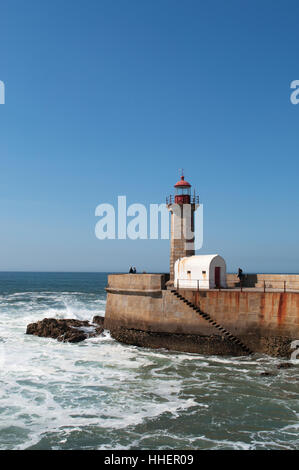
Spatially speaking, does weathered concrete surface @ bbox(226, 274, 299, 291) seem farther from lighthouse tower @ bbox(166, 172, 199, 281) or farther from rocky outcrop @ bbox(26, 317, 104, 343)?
rocky outcrop @ bbox(26, 317, 104, 343)

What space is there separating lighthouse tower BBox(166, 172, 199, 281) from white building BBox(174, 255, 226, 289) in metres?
1.83

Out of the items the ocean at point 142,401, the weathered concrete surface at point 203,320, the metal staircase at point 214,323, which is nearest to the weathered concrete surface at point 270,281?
the weathered concrete surface at point 203,320

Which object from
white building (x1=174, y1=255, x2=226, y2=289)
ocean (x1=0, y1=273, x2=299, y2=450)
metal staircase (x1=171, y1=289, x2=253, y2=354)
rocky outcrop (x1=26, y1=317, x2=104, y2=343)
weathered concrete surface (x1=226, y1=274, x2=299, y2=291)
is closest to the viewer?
ocean (x1=0, y1=273, x2=299, y2=450)

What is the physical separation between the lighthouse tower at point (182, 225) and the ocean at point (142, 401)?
6639 millimetres

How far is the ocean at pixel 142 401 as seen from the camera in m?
8.66

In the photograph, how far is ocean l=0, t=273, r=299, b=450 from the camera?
8.66 meters

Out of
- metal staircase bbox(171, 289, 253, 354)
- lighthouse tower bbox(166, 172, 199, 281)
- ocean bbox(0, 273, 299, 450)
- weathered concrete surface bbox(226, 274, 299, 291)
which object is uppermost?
lighthouse tower bbox(166, 172, 199, 281)

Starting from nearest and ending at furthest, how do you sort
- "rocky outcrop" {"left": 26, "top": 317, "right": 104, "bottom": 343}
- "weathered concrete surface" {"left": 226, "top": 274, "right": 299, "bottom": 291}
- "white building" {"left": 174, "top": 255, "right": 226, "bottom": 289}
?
"white building" {"left": 174, "top": 255, "right": 226, "bottom": 289}, "weathered concrete surface" {"left": 226, "top": 274, "right": 299, "bottom": 291}, "rocky outcrop" {"left": 26, "top": 317, "right": 104, "bottom": 343}

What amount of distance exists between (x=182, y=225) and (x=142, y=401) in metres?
12.6

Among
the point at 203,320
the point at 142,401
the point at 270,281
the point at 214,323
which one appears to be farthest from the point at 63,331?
the point at 270,281

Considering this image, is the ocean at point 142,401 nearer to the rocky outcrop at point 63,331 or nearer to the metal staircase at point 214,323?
the metal staircase at point 214,323

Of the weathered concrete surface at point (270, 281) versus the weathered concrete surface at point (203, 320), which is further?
the weathered concrete surface at point (270, 281)

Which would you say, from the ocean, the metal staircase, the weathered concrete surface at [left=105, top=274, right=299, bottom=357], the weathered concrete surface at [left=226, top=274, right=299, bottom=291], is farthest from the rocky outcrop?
the weathered concrete surface at [left=226, top=274, right=299, bottom=291]

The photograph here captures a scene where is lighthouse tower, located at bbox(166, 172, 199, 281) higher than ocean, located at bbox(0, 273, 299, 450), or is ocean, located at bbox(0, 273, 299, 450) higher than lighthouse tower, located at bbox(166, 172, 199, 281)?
lighthouse tower, located at bbox(166, 172, 199, 281)
